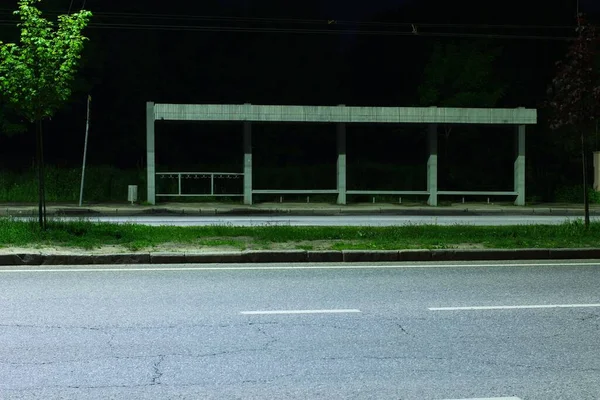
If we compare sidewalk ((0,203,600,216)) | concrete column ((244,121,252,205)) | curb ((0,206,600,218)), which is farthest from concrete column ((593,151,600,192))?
concrete column ((244,121,252,205))

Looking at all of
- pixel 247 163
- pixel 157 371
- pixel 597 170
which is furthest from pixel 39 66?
pixel 597 170

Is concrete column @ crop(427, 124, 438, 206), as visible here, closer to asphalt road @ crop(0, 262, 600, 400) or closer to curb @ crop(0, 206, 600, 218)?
curb @ crop(0, 206, 600, 218)

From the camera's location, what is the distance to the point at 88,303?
328 inches

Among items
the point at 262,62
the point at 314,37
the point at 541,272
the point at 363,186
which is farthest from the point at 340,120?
the point at 314,37

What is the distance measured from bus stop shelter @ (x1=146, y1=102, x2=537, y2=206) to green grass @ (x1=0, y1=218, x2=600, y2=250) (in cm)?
1188

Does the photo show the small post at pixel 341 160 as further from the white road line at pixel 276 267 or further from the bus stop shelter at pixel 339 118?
the white road line at pixel 276 267

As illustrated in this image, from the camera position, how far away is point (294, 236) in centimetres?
1383

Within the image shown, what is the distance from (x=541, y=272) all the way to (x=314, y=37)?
185ft

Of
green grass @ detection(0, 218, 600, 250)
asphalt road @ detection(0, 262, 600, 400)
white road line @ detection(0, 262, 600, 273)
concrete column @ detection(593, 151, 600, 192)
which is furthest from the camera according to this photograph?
concrete column @ detection(593, 151, 600, 192)

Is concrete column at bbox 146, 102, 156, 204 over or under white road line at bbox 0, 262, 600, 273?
over

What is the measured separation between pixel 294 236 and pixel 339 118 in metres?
14.3

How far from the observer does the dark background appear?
148ft

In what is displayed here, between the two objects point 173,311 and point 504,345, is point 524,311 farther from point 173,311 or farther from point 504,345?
point 173,311

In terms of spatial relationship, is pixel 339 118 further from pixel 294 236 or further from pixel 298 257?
pixel 298 257
